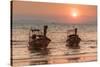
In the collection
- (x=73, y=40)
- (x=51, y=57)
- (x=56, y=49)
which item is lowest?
(x=51, y=57)

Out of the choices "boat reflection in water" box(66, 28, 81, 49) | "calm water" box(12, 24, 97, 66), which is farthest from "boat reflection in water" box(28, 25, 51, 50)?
"boat reflection in water" box(66, 28, 81, 49)

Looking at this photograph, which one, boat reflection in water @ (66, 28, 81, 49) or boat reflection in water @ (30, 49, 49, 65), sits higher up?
boat reflection in water @ (66, 28, 81, 49)

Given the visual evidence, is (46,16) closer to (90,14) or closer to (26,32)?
(26,32)

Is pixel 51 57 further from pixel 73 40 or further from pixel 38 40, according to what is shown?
pixel 73 40

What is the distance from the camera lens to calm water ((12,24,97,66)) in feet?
8.25

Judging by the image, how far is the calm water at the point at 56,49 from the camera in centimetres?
251

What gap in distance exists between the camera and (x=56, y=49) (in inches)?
106

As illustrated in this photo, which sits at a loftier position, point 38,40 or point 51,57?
point 38,40

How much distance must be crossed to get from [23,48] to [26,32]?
203mm

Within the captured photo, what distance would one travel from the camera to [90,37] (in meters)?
2.88

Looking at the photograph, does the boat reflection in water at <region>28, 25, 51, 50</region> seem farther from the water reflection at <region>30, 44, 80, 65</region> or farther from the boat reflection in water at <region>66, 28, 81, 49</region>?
the boat reflection in water at <region>66, 28, 81, 49</region>

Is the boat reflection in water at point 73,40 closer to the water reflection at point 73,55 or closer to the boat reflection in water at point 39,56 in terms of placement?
the water reflection at point 73,55

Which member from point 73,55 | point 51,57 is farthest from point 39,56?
point 73,55

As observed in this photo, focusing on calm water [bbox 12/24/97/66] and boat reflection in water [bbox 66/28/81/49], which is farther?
boat reflection in water [bbox 66/28/81/49]
